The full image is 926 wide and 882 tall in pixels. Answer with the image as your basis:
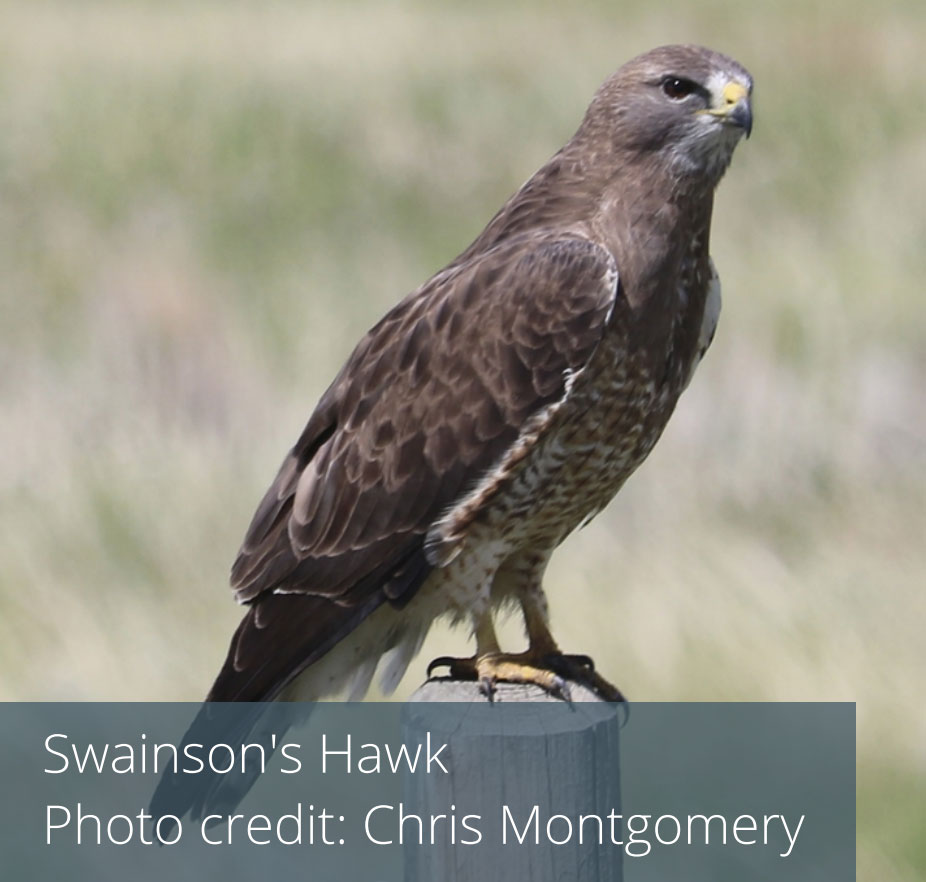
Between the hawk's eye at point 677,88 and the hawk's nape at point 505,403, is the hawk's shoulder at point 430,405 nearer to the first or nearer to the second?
the hawk's nape at point 505,403

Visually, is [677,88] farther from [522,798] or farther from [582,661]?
[522,798]

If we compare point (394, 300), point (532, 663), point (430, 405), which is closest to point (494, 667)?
point (532, 663)

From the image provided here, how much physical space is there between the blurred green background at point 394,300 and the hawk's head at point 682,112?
1719 millimetres

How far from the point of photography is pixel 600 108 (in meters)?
3.93

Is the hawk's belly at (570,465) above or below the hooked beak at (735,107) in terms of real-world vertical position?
below

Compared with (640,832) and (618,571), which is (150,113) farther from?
(640,832)

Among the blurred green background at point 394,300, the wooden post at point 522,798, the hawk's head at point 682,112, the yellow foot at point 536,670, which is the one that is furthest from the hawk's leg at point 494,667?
the blurred green background at point 394,300

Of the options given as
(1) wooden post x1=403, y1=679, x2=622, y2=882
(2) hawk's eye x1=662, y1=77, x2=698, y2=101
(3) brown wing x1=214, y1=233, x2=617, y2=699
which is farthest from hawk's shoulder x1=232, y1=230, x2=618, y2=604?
(1) wooden post x1=403, y1=679, x2=622, y2=882

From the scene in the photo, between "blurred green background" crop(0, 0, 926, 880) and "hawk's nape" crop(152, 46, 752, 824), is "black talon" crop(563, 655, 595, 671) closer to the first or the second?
"hawk's nape" crop(152, 46, 752, 824)

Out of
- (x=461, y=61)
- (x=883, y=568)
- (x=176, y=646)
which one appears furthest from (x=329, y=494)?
(x=461, y=61)

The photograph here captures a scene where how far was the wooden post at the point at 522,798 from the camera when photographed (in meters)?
2.79

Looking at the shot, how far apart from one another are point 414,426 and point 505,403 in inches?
7.6

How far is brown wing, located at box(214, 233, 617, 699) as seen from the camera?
365 centimetres

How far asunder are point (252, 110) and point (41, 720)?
21.1 ft
